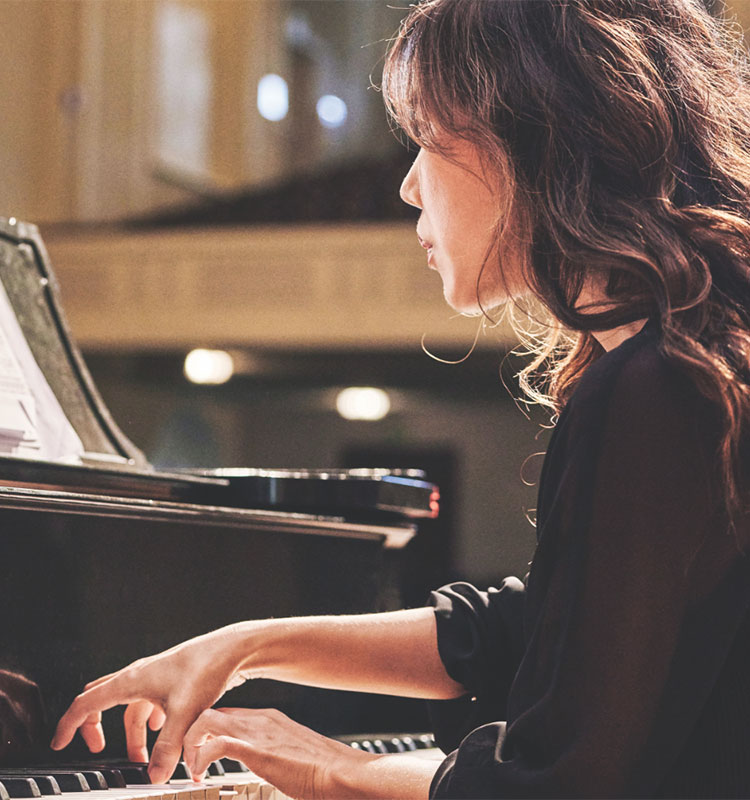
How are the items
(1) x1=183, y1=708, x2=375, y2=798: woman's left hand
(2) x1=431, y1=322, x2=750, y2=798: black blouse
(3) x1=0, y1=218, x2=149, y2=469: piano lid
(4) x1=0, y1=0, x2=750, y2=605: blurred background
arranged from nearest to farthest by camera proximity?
1. (2) x1=431, y1=322, x2=750, y2=798: black blouse
2. (1) x1=183, y1=708, x2=375, y2=798: woman's left hand
3. (3) x1=0, y1=218, x2=149, y2=469: piano lid
4. (4) x1=0, y1=0, x2=750, y2=605: blurred background

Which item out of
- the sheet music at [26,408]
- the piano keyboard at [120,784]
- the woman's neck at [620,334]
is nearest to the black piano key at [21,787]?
the piano keyboard at [120,784]

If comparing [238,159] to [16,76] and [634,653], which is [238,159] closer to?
[16,76]

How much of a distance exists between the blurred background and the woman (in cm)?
809

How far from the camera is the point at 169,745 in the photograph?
1.23m

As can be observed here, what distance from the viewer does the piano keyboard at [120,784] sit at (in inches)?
48.3

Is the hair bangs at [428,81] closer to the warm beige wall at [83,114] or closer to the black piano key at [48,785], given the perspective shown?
the black piano key at [48,785]

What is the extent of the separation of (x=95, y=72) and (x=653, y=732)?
10.1 meters

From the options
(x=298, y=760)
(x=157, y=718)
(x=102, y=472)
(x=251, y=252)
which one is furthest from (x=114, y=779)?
(x=251, y=252)

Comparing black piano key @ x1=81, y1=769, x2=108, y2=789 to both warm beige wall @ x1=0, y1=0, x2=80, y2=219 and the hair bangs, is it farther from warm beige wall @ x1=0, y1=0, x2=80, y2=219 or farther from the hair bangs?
warm beige wall @ x1=0, y1=0, x2=80, y2=219

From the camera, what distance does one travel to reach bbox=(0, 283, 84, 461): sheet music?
5.86 ft

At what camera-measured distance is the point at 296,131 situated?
11.4 m

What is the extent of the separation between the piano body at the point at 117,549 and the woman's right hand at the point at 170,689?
53mm

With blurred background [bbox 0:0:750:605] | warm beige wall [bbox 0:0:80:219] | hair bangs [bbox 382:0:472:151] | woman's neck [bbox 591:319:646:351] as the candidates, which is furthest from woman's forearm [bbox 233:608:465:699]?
warm beige wall [bbox 0:0:80:219]

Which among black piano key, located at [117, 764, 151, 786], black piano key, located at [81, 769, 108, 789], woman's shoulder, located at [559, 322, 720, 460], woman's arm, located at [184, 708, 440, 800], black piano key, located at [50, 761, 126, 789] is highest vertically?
woman's shoulder, located at [559, 322, 720, 460]
